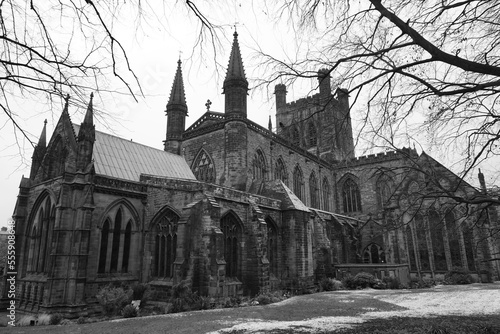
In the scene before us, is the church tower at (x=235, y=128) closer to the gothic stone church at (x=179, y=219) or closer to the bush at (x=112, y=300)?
the gothic stone church at (x=179, y=219)

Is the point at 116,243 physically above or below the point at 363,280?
above

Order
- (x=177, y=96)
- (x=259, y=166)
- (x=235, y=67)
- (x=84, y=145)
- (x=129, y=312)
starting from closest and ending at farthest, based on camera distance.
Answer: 1. (x=129, y=312)
2. (x=84, y=145)
3. (x=235, y=67)
4. (x=259, y=166)
5. (x=177, y=96)

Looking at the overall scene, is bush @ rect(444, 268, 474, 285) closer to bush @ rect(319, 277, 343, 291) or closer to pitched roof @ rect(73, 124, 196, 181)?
bush @ rect(319, 277, 343, 291)

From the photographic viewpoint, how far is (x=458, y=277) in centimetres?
2577

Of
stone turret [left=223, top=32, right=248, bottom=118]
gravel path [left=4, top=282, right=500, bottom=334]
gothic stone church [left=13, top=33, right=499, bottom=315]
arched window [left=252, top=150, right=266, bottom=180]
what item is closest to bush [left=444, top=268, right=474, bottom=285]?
gothic stone church [left=13, top=33, right=499, bottom=315]

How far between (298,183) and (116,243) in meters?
19.3

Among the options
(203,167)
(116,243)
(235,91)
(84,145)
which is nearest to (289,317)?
(116,243)

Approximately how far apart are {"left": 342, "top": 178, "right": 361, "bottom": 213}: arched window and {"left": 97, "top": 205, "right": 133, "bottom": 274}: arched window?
28.4m

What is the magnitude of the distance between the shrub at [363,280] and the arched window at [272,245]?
5631 millimetres

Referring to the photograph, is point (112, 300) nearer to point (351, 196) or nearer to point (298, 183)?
point (298, 183)

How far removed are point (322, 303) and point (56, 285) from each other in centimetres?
1136

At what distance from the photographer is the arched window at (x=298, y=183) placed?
31.7 metres

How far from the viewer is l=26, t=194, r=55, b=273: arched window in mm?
16656

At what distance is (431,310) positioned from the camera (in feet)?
41.3
